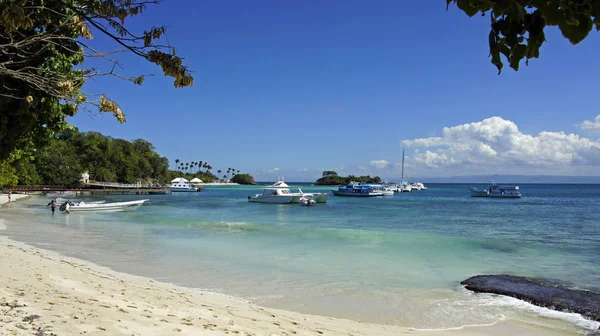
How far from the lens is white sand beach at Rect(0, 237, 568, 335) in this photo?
5363mm

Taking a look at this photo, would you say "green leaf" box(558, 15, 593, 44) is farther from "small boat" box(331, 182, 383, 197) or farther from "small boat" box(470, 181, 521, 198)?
"small boat" box(470, 181, 521, 198)

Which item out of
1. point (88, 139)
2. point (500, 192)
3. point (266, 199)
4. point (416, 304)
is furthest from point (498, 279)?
point (88, 139)

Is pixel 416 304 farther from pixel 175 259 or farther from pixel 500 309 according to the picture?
pixel 175 259

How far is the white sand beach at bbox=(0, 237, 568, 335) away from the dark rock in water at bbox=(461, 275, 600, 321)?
190cm

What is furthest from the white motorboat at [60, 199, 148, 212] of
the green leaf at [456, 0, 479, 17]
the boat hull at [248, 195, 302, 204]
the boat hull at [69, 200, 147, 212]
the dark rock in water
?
the green leaf at [456, 0, 479, 17]

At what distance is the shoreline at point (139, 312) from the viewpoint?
546cm

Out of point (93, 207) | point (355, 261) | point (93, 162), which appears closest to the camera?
point (355, 261)

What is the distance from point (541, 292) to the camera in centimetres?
1020

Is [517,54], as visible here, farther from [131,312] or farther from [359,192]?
[359,192]

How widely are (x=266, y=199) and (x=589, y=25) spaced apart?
2030 inches

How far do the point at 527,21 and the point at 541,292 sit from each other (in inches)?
419

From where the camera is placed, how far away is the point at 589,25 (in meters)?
1.49

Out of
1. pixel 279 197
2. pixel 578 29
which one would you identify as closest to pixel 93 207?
pixel 279 197

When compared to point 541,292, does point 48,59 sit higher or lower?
higher
